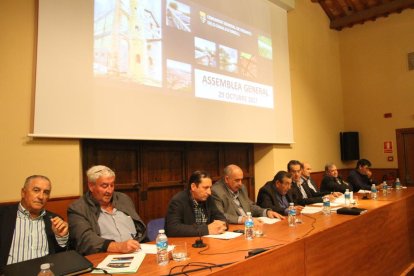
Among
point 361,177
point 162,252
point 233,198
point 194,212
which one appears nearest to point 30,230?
point 162,252

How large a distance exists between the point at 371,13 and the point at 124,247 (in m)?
7.58

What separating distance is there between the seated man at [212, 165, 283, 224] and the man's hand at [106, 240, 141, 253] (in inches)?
44.6

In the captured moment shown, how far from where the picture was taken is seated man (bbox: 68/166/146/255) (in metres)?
2.12

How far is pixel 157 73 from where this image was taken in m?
3.75

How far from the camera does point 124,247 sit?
1.90 metres

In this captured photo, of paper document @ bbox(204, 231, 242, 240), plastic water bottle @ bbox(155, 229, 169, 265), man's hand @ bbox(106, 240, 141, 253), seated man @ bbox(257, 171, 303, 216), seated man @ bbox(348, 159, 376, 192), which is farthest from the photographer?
seated man @ bbox(348, 159, 376, 192)

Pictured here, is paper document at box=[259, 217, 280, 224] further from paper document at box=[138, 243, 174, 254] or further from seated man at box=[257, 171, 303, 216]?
paper document at box=[138, 243, 174, 254]

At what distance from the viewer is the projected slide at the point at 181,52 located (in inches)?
133

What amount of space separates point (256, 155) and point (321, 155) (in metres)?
1.99

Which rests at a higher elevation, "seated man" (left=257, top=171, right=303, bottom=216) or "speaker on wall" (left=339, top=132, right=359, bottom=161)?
"speaker on wall" (left=339, top=132, right=359, bottom=161)

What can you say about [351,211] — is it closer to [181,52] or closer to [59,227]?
[59,227]

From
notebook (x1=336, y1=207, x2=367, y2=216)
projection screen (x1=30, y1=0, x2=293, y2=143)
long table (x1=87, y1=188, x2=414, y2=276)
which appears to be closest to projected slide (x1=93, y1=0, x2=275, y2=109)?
projection screen (x1=30, y1=0, x2=293, y2=143)

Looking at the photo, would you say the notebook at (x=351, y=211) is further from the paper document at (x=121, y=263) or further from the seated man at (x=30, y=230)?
the seated man at (x=30, y=230)

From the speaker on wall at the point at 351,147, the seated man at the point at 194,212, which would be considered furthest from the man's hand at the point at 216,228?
the speaker on wall at the point at 351,147
